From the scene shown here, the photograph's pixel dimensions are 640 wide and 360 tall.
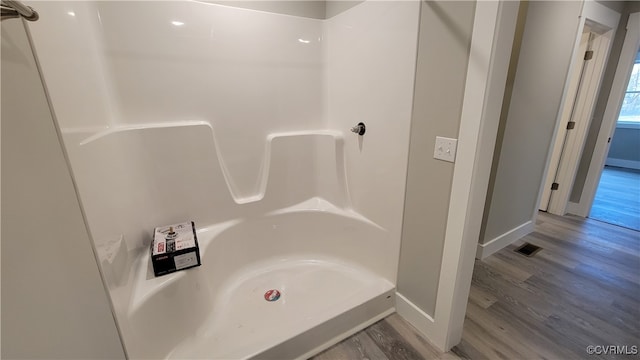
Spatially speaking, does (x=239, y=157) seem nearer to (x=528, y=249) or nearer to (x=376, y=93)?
(x=376, y=93)

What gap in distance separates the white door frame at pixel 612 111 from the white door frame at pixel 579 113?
0.39 feet

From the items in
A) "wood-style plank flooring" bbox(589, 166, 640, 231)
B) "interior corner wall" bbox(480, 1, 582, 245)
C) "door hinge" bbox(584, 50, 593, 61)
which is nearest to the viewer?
"interior corner wall" bbox(480, 1, 582, 245)

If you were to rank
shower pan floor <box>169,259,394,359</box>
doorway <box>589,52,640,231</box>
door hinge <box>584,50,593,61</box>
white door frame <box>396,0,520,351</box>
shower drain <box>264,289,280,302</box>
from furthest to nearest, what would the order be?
doorway <box>589,52,640,231</box> → door hinge <box>584,50,593,61</box> → shower drain <box>264,289,280,302</box> → shower pan floor <box>169,259,394,359</box> → white door frame <box>396,0,520,351</box>

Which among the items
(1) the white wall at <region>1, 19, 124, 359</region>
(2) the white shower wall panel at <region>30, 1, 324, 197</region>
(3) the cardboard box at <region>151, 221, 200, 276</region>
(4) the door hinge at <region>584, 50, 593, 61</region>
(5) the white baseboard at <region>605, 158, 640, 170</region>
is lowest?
(5) the white baseboard at <region>605, 158, 640, 170</region>

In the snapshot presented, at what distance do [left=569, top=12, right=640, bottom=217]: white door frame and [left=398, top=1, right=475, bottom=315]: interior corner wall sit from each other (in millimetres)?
2693

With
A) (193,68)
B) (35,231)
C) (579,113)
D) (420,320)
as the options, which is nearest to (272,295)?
(420,320)

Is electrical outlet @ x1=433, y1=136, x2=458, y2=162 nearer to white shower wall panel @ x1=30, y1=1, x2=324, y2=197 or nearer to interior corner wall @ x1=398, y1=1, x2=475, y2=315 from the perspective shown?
interior corner wall @ x1=398, y1=1, x2=475, y2=315

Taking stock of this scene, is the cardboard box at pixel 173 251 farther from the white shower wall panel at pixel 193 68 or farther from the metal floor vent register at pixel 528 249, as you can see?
the metal floor vent register at pixel 528 249

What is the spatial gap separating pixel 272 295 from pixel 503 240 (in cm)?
205

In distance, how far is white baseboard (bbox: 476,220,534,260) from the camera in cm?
219

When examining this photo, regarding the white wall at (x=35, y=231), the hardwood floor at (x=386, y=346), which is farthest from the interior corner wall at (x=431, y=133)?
the white wall at (x=35, y=231)

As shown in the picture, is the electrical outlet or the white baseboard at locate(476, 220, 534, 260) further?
the white baseboard at locate(476, 220, 534, 260)

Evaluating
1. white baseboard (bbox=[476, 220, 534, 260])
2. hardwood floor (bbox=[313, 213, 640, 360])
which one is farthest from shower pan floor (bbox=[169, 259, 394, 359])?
white baseboard (bbox=[476, 220, 534, 260])

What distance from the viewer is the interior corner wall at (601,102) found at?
2432mm
